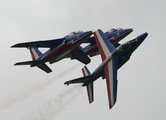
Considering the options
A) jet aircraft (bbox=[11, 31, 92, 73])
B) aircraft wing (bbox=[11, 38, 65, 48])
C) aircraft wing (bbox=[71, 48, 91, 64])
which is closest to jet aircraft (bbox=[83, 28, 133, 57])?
aircraft wing (bbox=[71, 48, 91, 64])

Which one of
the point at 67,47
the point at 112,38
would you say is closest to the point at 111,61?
the point at 67,47

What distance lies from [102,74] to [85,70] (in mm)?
9620

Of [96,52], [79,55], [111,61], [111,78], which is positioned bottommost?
[111,78]

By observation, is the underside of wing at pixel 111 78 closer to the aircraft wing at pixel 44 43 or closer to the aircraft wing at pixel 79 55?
the aircraft wing at pixel 44 43

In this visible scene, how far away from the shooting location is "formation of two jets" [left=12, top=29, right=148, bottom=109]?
182ft

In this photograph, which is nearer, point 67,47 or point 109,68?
point 109,68

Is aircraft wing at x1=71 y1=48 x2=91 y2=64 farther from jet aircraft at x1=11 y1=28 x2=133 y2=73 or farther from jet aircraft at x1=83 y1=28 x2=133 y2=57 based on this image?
jet aircraft at x1=83 y1=28 x2=133 y2=57

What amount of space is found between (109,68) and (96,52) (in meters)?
11.5

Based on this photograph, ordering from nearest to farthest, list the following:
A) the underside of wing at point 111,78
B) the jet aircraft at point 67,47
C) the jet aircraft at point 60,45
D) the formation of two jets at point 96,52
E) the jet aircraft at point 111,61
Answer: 1. the underside of wing at point 111,78
2. the jet aircraft at point 111,61
3. the formation of two jets at point 96,52
4. the jet aircraft at point 60,45
5. the jet aircraft at point 67,47

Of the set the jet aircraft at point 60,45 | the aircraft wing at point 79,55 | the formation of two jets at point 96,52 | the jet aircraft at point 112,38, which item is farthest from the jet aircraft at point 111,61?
the aircraft wing at point 79,55

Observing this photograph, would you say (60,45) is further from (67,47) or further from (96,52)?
(96,52)

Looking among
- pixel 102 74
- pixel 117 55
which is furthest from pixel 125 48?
pixel 102 74

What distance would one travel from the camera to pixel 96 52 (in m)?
67.6

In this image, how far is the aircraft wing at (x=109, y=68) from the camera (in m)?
54.0
